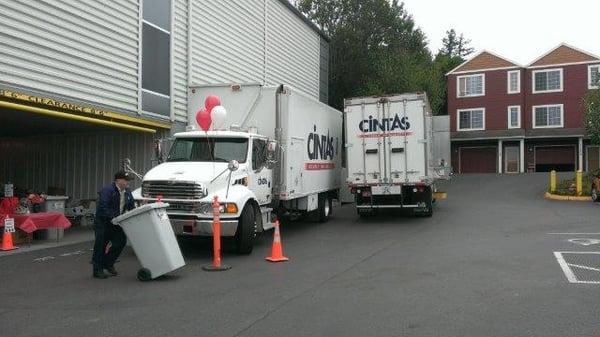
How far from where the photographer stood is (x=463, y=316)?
19.7 feet

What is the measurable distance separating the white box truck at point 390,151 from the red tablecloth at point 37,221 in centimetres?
788

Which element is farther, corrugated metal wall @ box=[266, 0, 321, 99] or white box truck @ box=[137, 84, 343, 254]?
corrugated metal wall @ box=[266, 0, 321, 99]

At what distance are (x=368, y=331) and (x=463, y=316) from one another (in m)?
1.18

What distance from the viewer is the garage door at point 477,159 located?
145 feet

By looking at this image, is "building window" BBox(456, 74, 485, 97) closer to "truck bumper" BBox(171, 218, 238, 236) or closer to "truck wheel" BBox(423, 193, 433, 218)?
"truck wheel" BBox(423, 193, 433, 218)

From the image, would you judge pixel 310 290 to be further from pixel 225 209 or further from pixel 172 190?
pixel 172 190

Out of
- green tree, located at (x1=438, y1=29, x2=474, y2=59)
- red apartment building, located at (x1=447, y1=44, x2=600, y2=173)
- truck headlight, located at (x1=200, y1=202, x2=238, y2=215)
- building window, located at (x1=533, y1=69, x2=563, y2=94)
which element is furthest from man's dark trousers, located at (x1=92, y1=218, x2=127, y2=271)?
green tree, located at (x1=438, y1=29, x2=474, y2=59)

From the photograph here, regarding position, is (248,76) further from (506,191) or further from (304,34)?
(506,191)

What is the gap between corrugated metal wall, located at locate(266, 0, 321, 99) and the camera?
22.8 m

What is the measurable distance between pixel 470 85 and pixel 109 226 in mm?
39985

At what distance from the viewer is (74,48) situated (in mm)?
12672

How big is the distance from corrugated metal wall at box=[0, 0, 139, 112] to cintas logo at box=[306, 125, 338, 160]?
4711 millimetres

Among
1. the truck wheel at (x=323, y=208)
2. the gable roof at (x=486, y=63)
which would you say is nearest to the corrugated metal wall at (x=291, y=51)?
the truck wheel at (x=323, y=208)

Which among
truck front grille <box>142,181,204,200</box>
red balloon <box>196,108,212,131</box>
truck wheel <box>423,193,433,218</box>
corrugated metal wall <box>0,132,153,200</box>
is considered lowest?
truck wheel <box>423,193,433,218</box>
